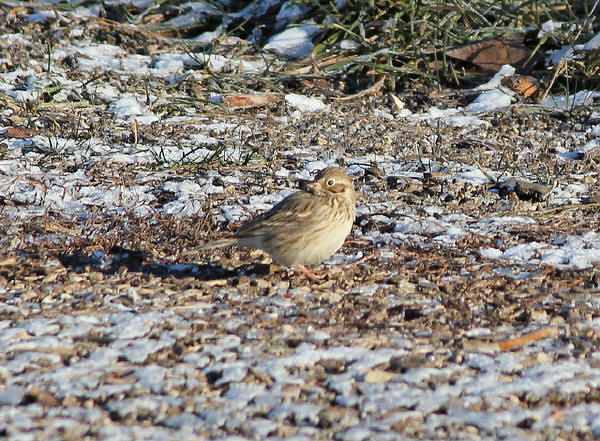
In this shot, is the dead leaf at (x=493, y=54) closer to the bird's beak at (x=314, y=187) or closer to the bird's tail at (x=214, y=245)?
the bird's beak at (x=314, y=187)

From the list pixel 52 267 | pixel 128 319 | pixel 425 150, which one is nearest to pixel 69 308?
pixel 128 319

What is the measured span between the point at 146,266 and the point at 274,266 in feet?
2.49

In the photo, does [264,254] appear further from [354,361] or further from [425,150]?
[425,150]

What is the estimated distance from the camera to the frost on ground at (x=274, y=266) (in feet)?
9.71

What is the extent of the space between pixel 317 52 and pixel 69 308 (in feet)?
18.0

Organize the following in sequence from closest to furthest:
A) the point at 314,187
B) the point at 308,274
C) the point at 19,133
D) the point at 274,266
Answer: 1. the point at 308,274
2. the point at 274,266
3. the point at 314,187
4. the point at 19,133

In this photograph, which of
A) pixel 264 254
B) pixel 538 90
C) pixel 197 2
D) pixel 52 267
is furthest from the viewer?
pixel 197 2

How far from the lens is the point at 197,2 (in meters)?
9.70

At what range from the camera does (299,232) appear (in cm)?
459

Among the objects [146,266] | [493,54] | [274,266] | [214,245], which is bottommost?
[274,266]

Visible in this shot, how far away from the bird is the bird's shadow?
14 cm

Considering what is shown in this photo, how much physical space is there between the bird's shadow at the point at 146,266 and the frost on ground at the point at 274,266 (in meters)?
0.02

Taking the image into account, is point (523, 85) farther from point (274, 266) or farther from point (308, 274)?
point (308, 274)

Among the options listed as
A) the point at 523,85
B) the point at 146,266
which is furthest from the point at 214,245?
the point at 523,85
